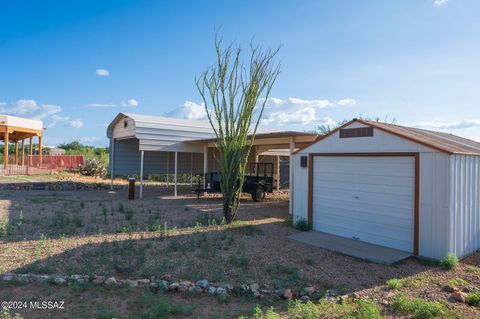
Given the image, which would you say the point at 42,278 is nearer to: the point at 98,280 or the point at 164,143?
the point at 98,280

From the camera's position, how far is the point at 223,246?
671 cm

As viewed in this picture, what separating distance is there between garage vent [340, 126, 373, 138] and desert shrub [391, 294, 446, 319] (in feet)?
13.1

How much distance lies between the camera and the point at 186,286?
15.3ft

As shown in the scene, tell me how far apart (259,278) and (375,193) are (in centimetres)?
363

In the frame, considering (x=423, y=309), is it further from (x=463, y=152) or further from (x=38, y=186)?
(x=38, y=186)

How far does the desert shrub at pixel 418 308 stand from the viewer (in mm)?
4023

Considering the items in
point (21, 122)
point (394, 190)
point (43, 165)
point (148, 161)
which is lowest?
point (394, 190)

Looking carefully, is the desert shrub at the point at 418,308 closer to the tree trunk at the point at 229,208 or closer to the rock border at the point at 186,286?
the rock border at the point at 186,286

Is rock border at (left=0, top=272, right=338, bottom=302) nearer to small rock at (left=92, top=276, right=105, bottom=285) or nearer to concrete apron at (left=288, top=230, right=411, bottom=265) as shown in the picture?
small rock at (left=92, top=276, right=105, bottom=285)

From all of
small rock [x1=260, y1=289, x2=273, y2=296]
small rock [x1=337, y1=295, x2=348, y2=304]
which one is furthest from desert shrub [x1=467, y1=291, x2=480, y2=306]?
small rock [x1=260, y1=289, x2=273, y2=296]

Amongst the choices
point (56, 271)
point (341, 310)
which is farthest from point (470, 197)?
point (56, 271)

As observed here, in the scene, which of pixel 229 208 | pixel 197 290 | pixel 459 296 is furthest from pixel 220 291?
pixel 229 208

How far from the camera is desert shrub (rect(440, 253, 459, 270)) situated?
584 centimetres

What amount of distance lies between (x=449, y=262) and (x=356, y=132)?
3239mm
